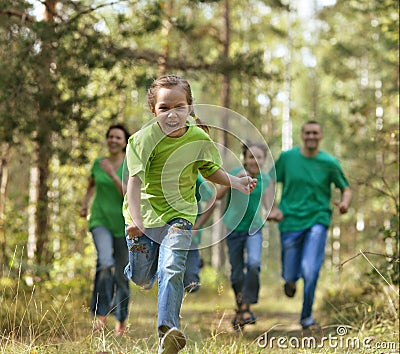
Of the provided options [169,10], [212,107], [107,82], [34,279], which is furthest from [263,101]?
[212,107]

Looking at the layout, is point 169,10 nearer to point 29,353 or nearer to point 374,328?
point 374,328

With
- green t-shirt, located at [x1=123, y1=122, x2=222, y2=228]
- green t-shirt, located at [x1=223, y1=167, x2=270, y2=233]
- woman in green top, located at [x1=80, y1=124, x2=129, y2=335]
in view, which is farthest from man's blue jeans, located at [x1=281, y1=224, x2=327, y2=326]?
green t-shirt, located at [x1=123, y1=122, x2=222, y2=228]

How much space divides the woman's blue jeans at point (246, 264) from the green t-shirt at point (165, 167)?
292cm

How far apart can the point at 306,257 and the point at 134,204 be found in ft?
11.6

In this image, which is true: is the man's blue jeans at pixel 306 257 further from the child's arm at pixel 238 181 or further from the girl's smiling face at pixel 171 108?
the girl's smiling face at pixel 171 108

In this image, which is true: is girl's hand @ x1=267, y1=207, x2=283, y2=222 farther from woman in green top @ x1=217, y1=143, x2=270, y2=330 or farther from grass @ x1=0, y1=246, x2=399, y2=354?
grass @ x1=0, y1=246, x2=399, y2=354

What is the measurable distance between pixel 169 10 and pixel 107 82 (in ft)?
31.8

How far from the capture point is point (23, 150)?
343 inches

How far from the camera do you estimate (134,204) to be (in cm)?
452

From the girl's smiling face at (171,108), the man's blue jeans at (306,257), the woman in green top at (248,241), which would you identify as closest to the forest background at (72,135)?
the man's blue jeans at (306,257)

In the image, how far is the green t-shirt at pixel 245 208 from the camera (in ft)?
22.9

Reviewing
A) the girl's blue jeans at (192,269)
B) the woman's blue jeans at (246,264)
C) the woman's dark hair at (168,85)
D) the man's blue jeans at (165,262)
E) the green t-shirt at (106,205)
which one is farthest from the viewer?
the woman's blue jeans at (246,264)

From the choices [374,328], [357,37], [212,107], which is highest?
[357,37]

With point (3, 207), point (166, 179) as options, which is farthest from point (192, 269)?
point (3, 207)
